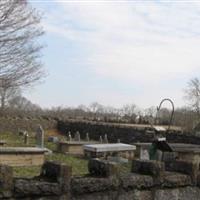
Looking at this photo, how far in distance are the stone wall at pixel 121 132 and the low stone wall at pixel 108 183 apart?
17.7m

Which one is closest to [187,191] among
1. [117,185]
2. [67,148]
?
[117,185]

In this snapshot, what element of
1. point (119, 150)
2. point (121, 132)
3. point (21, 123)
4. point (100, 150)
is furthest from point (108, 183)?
point (21, 123)

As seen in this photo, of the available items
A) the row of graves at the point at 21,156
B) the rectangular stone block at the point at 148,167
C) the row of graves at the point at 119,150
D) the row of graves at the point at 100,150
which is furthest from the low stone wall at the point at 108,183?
the row of graves at the point at 100,150

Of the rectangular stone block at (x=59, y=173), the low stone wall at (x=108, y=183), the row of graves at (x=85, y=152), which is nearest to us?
the low stone wall at (x=108, y=183)

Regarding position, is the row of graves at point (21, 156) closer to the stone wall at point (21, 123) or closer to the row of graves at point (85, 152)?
the row of graves at point (85, 152)

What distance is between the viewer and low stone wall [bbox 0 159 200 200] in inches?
136

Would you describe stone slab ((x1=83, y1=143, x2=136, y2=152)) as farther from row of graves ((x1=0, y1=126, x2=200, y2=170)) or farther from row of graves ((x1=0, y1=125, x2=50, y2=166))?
row of graves ((x1=0, y1=125, x2=50, y2=166))

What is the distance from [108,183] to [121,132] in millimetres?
24387

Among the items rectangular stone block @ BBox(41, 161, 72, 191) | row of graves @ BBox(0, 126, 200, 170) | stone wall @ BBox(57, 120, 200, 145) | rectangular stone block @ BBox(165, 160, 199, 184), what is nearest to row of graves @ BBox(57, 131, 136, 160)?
row of graves @ BBox(0, 126, 200, 170)

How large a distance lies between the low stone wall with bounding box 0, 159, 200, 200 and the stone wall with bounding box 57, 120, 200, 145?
1767 centimetres

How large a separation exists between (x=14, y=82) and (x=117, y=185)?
21579mm

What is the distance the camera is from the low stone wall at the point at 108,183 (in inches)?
136

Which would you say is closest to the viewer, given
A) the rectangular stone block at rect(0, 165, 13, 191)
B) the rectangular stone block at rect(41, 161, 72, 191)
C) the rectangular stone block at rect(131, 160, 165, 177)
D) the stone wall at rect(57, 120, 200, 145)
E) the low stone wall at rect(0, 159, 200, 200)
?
the rectangular stone block at rect(0, 165, 13, 191)

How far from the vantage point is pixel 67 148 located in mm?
21312
